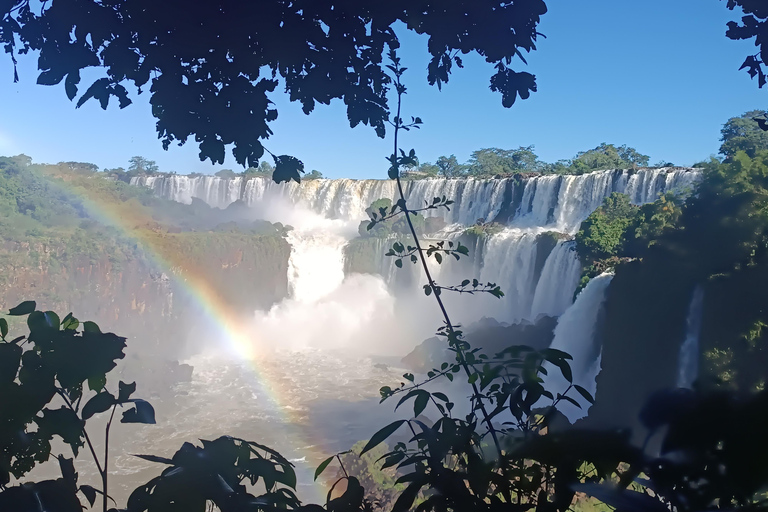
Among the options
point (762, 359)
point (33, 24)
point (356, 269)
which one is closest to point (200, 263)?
point (356, 269)

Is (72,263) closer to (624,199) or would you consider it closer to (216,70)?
(624,199)

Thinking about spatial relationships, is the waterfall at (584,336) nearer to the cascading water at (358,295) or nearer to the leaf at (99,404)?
the cascading water at (358,295)

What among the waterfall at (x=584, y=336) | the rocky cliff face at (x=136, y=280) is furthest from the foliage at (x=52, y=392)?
the rocky cliff face at (x=136, y=280)

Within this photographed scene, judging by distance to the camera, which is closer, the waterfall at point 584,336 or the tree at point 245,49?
the tree at point 245,49

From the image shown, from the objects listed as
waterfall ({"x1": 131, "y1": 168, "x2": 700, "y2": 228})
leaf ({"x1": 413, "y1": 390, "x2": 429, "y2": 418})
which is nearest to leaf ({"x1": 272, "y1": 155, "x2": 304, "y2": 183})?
leaf ({"x1": 413, "y1": 390, "x2": 429, "y2": 418})

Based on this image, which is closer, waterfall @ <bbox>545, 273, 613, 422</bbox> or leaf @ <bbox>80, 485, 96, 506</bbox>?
leaf @ <bbox>80, 485, 96, 506</bbox>

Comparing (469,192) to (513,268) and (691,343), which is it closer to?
(513,268)

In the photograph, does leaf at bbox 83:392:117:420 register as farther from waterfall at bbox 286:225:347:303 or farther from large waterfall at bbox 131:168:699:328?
waterfall at bbox 286:225:347:303
